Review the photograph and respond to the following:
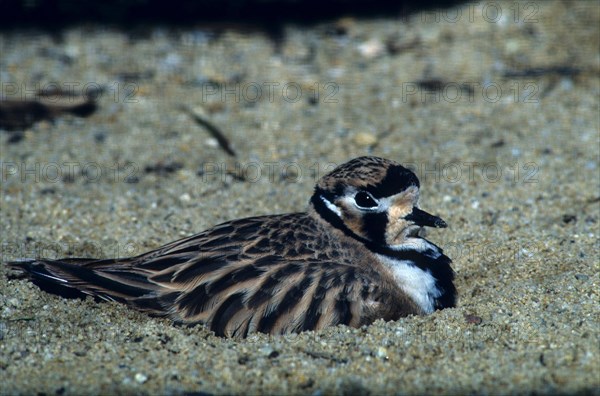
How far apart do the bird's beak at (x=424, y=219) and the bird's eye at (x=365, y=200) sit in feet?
0.71

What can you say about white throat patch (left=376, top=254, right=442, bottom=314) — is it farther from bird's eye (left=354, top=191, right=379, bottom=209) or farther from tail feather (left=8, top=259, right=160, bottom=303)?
tail feather (left=8, top=259, right=160, bottom=303)

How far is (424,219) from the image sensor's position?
4840 mm

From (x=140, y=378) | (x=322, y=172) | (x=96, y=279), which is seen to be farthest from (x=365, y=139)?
(x=140, y=378)

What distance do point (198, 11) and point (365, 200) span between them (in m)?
4.78

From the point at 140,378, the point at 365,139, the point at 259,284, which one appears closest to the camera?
the point at 140,378

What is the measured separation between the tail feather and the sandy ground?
4.0 inches

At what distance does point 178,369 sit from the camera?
4.06 meters

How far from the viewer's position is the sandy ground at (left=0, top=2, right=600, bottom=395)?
13.4 ft

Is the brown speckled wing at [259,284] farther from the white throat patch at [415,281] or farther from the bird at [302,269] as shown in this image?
the white throat patch at [415,281]

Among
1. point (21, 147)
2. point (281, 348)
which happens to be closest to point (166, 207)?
point (21, 147)

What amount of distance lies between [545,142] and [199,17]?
4.09m

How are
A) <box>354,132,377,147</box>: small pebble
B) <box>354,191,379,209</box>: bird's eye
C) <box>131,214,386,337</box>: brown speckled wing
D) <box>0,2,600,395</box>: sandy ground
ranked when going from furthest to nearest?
<box>354,132,377,147</box>: small pebble < <box>354,191,379,209</box>: bird's eye < <box>131,214,386,337</box>: brown speckled wing < <box>0,2,600,395</box>: sandy ground

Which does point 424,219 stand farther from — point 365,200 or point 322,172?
point 322,172

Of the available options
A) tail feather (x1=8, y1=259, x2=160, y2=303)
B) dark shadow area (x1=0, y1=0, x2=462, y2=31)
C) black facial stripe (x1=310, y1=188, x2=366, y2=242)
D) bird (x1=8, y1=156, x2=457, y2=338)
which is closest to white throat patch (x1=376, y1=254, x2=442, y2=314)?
bird (x1=8, y1=156, x2=457, y2=338)
